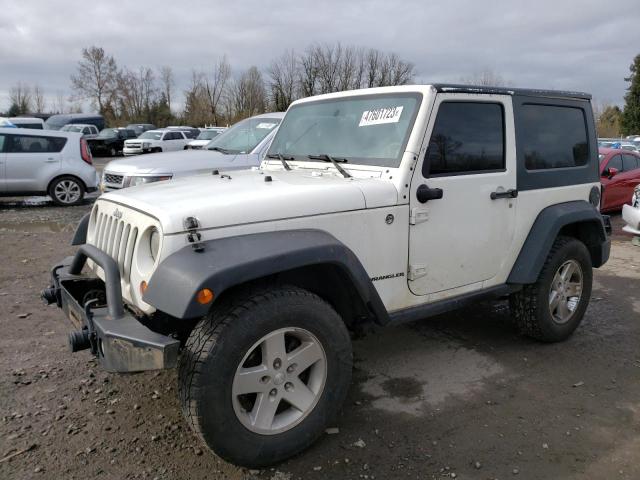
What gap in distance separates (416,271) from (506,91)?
1.52 metres

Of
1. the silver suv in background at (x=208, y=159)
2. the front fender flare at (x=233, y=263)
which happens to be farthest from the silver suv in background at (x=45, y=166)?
the front fender flare at (x=233, y=263)

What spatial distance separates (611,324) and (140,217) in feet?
14.0

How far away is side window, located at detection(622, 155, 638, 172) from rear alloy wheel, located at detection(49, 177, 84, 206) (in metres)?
11.6

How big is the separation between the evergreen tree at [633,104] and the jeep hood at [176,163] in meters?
50.6

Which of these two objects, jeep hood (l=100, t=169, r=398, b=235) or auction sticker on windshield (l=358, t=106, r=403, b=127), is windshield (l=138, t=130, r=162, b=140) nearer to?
jeep hood (l=100, t=169, r=398, b=235)

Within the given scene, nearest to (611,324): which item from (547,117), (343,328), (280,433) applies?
(547,117)

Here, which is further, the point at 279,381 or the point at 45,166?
the point at 45,166

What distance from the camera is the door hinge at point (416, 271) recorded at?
129 inches

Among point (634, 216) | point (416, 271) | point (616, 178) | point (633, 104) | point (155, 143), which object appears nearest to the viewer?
point (416, 271)

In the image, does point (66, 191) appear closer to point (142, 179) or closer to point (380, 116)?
point (142, 179)

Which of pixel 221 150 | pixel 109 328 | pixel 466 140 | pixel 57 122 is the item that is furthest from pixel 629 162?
pixel 57 122

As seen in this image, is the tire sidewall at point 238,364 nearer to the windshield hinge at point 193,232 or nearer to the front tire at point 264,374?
the front tire at point 264,374

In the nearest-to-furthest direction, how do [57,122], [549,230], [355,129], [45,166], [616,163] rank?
[355,129]
[549,230]
[616,163]
[45,166]
[57,122]

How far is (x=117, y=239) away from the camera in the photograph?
301 cm
